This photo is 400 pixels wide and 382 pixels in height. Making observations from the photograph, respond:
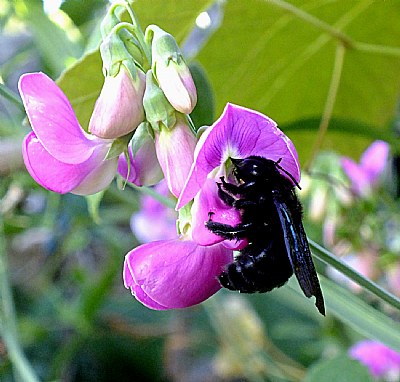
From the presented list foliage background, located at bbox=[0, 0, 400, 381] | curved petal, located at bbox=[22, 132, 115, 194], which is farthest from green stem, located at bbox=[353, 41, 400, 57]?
curved petal, located at bbox=[22, 132, 115, 194]

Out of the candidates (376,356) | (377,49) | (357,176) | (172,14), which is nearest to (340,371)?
(376,356)

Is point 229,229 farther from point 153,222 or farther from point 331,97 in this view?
point 153,222

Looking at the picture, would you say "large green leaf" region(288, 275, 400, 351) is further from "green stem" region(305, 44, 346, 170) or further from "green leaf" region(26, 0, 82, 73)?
"green leaf" region(26, 0, 82, 73)

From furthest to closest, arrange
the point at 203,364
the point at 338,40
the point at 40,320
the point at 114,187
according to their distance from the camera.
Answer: the point at 203,364 < the point at 40,320 < the point at 114,187 < the point at 338,40

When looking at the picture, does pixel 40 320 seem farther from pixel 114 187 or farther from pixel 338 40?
pixel 338 40

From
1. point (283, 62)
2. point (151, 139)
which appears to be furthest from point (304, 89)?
point (151, 139)

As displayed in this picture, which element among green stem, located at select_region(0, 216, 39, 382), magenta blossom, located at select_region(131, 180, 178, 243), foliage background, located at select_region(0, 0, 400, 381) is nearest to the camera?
foliage background, located at select_region(0, 0, 400, 381)

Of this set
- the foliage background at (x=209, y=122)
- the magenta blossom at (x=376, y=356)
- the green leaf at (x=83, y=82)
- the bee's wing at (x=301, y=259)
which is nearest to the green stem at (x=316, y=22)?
the foliage background at (x=209, y=122)
